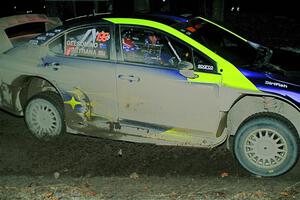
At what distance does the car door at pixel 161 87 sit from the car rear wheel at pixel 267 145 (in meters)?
0.37

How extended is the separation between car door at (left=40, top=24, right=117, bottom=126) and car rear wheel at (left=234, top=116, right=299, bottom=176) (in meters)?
1.57

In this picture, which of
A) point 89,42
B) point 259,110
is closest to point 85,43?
point 89,42

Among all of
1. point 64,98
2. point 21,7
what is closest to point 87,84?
point 64,98

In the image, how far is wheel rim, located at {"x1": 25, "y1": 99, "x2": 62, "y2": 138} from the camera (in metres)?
5.63

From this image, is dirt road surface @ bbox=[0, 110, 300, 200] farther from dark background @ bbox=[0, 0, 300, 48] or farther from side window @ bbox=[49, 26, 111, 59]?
dark background @ bbox=[0, 0, 300, 48]

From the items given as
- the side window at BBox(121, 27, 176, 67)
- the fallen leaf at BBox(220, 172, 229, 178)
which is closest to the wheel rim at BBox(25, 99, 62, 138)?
the side window at BBox(121, 27, 176, 67)

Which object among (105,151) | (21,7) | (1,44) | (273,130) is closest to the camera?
(273,130)

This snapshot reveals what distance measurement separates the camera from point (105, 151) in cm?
554

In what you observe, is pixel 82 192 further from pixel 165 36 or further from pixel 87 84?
pixel 165 36

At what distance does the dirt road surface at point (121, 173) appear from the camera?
4.35 meters

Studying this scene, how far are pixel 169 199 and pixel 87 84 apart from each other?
1.79 metres

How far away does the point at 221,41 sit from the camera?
5.29 m

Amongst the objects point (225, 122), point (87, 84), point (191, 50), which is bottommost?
point (225, 122)

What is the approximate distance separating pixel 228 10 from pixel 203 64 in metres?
12.0
